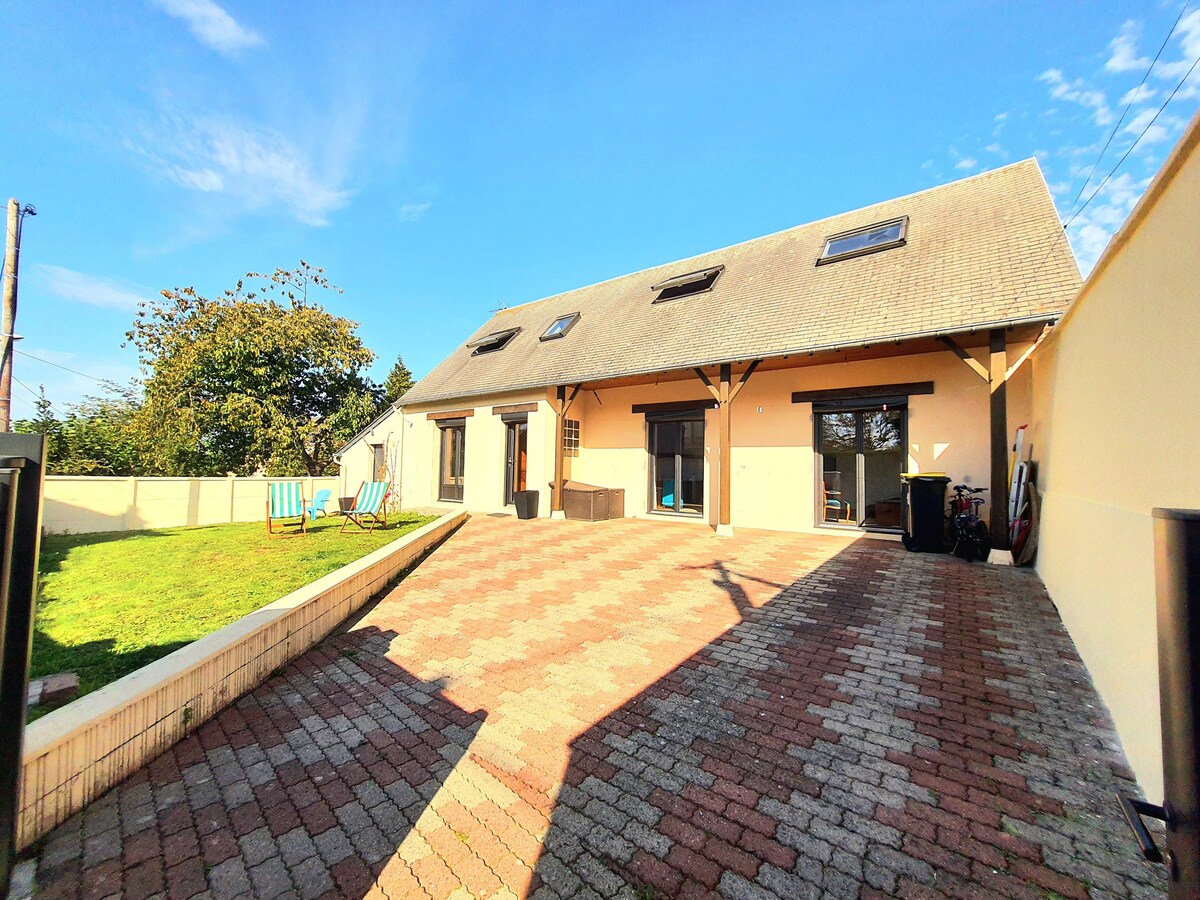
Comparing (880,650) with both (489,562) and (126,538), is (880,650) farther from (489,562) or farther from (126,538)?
(126,538)

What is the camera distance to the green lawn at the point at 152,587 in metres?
3.54

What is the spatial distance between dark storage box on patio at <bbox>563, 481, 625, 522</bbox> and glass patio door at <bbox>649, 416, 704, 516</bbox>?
864 mm

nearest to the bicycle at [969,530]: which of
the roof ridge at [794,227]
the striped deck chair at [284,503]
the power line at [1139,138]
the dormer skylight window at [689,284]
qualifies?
the power line at [1139,138]

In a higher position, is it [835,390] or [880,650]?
[835,390]

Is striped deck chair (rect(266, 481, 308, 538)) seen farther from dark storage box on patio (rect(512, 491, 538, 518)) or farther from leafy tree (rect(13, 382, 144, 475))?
leafy tree (rect(13, 382, 144, 475))

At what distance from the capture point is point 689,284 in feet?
40.0

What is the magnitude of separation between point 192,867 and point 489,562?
4.93 metres

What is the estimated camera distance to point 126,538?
31.7ft

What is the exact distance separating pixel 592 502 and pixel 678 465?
7.38 feet

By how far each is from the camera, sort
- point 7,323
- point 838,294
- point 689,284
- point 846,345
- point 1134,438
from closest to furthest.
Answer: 1. point 1134,438
2. point 846,345
3. point 838,294
4. point 7,323
5. point 689,284

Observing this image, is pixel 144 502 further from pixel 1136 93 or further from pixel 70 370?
pixel 1136 93

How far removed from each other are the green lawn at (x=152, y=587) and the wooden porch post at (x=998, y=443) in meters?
8.84

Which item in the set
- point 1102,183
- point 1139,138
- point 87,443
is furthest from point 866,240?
point 87,443

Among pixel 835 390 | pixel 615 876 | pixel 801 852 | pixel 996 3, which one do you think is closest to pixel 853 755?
pixel 801 852
